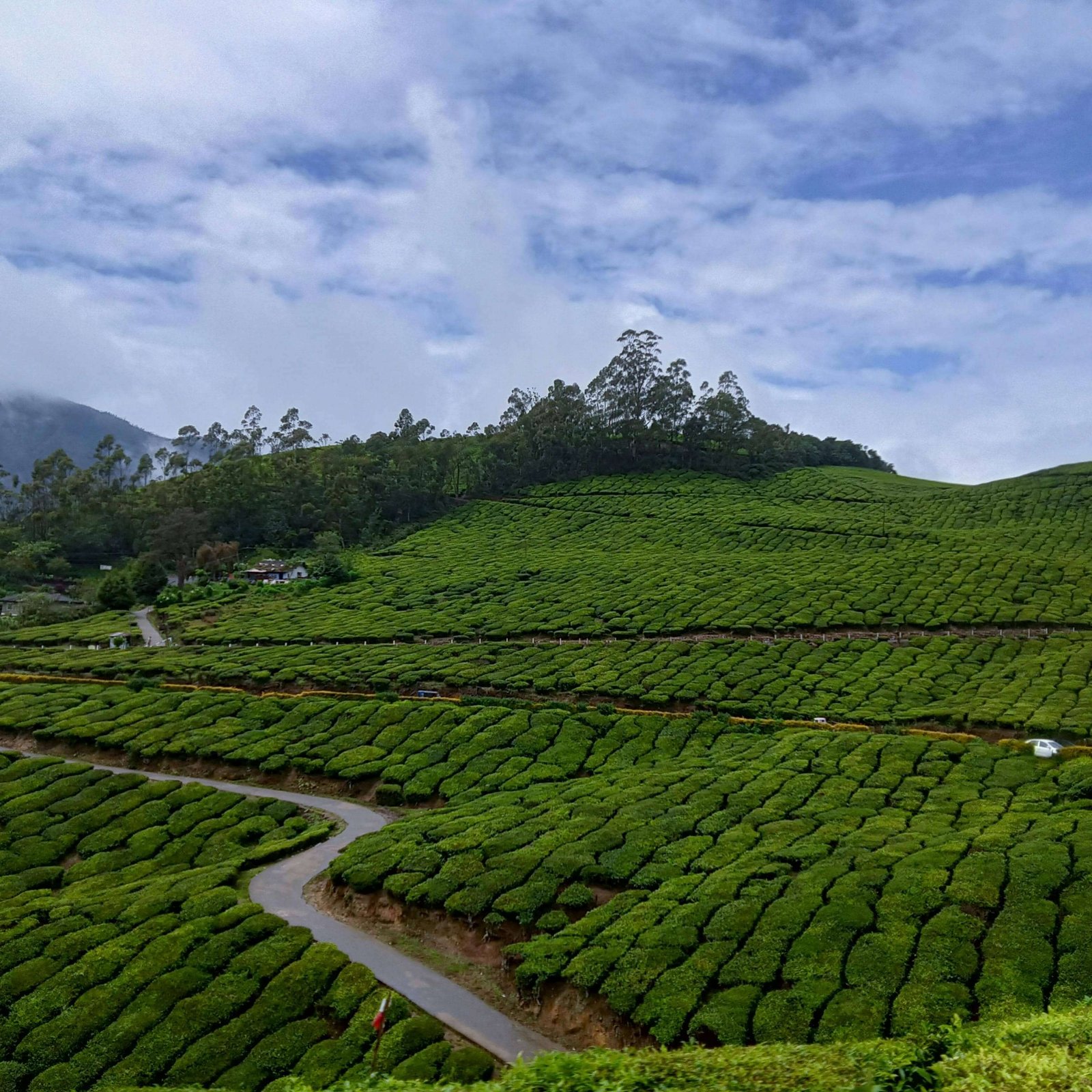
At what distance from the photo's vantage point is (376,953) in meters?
23.0

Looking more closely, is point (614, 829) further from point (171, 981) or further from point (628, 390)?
point (628, 390)

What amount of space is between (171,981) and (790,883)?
653 inches

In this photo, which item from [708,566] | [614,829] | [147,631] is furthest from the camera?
[708,566]

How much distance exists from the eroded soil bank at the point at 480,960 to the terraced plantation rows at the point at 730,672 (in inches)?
854

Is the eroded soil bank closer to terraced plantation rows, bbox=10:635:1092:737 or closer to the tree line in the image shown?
terraced plantation rows, bbox=10:635:1092:737

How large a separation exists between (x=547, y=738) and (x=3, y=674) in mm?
38866

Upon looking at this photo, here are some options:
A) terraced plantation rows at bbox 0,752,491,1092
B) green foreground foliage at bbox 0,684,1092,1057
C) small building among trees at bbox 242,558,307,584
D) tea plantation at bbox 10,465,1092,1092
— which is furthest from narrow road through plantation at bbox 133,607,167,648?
terraced plantation rows at bbox 0,752,491,1092

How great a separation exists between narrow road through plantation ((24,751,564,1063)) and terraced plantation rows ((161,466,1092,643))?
2766 centimetres

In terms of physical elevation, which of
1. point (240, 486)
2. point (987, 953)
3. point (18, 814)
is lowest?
point (18, 814)

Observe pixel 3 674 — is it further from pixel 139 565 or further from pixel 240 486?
pixel 240 486

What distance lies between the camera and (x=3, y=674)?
53469 mm

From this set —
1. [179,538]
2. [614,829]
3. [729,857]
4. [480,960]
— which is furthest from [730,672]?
[179,538]

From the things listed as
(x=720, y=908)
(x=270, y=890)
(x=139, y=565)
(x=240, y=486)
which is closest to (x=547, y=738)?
(x=270, y=890)

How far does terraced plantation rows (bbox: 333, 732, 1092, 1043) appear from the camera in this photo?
57.9 ft
